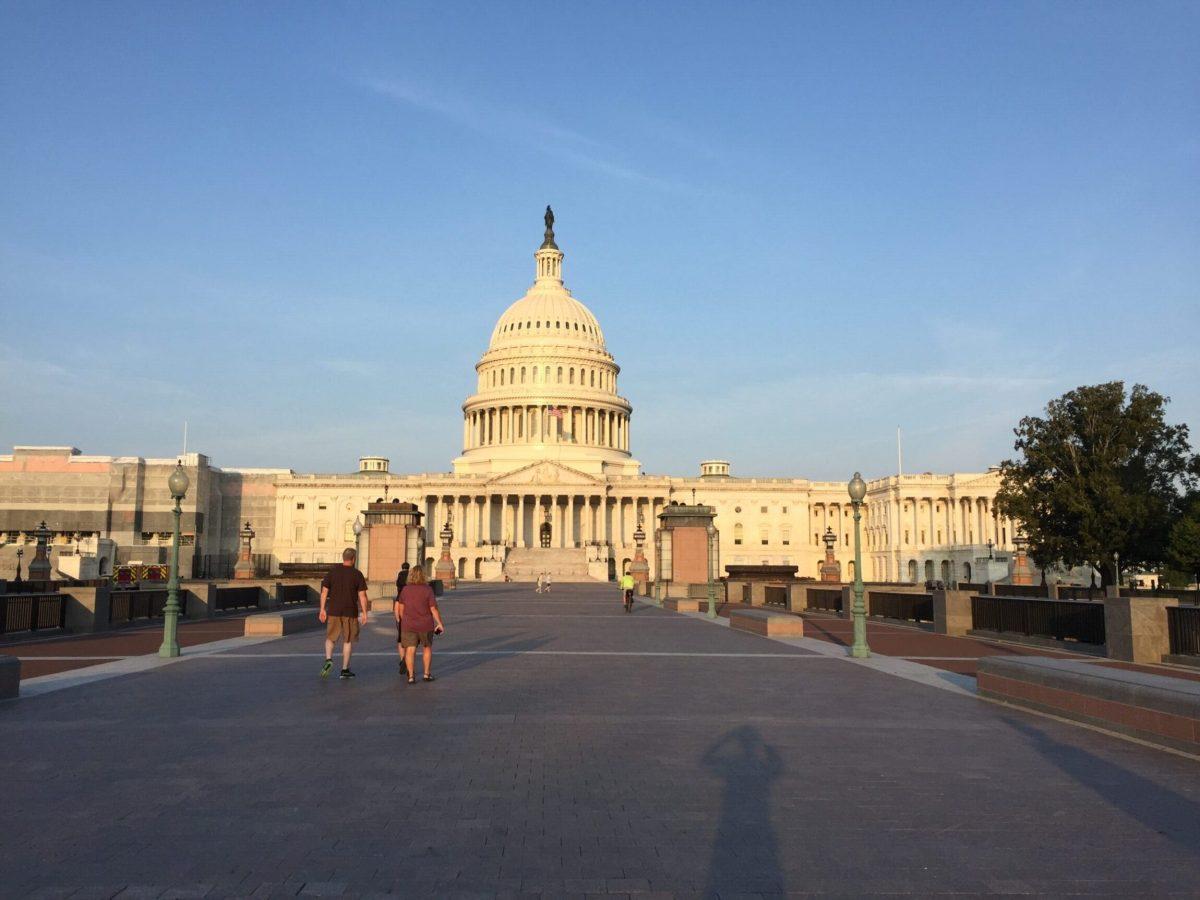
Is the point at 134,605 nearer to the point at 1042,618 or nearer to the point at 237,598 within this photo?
the point at 237,598

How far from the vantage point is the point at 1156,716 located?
1126cm

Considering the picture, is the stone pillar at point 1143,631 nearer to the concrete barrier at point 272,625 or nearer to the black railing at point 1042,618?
the black railing at point 1042,618

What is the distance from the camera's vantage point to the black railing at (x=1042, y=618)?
23172mm

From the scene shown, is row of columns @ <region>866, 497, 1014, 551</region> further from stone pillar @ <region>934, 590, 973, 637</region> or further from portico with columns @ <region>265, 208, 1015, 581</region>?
stone pillar @ <region>934, 590, 973, 637</region>

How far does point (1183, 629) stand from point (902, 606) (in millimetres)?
15550

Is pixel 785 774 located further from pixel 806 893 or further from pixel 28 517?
pixel 28 517

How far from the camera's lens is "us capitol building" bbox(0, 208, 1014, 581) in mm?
113750

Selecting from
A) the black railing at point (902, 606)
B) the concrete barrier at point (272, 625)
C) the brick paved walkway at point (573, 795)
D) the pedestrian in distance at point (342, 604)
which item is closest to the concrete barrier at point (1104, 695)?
the brick paved walkway at point (573, 795)

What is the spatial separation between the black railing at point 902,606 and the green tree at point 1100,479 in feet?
92.5

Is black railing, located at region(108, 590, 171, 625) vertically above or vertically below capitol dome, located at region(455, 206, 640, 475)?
below

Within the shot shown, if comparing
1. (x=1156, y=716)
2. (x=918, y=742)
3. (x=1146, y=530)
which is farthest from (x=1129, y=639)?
(x=1146, y=530)

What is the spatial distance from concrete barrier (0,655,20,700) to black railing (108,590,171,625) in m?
15.5

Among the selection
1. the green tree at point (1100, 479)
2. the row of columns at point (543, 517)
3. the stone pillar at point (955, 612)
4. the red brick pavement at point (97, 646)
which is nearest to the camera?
the red brick pavement at point (97, 646)

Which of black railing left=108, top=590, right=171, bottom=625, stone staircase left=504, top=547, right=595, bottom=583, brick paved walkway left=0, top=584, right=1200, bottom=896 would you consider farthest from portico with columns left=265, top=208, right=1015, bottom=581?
brick paved walkway left=0, top=584, right=1200, bottom=896
